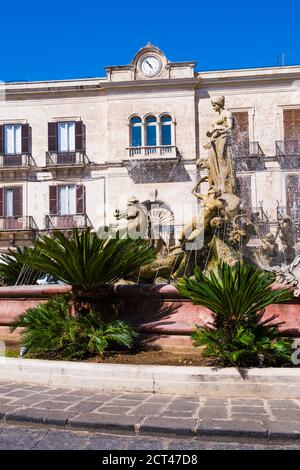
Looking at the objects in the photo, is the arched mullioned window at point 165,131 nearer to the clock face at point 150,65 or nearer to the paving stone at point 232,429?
the clock face at point 150,65

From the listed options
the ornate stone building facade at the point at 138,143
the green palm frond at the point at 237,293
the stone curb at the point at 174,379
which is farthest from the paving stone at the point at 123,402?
the ornate stone building facade at the point at 138,143

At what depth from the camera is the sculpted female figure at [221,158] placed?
9.05 meters

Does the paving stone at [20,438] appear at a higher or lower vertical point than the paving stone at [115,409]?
lower

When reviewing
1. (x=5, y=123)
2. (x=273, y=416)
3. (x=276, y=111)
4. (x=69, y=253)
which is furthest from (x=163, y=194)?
(x=273, y=416)

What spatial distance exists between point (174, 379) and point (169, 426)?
0.96 meters

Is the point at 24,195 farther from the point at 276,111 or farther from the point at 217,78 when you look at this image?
the point at 276,111

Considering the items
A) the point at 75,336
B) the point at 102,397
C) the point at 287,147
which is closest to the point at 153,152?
the point at 287,147

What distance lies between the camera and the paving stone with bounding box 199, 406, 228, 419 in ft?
12.9

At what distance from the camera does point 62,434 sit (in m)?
3.75

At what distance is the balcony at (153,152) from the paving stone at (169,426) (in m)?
26.6

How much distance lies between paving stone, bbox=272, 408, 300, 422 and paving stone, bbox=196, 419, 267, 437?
0.26 m

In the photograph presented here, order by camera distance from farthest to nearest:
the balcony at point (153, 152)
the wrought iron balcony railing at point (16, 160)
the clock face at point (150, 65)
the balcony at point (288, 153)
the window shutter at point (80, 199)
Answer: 1. the wrought iron balcony railing at point (16, 160)
2. the clock face at point (150, 65)
3. the window shutter at point (80, 199)
4. the balcony at point (153, 152)
5. the balcony at point (288, 153)

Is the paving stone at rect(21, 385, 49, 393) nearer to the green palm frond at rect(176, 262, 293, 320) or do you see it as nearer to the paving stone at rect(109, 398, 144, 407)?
the paving stone at rect(109, 398, 144, 407)

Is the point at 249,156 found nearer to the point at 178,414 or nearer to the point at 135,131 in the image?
the point at 135,131
